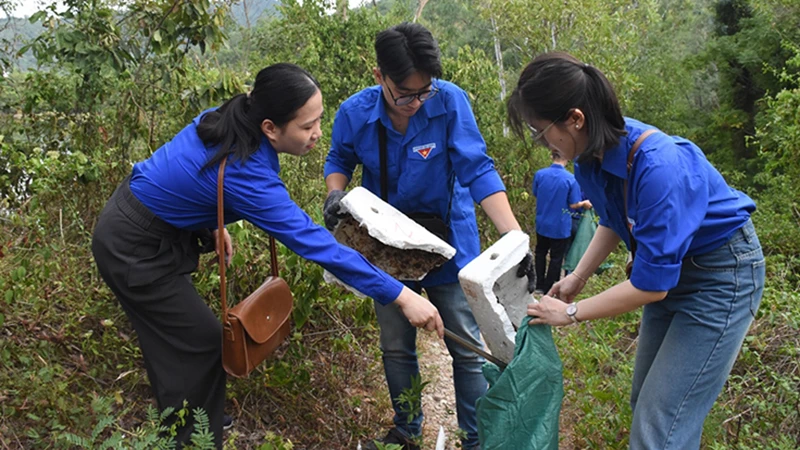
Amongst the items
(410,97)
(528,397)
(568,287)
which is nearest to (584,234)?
(568,287)

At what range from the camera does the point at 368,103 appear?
278 cm

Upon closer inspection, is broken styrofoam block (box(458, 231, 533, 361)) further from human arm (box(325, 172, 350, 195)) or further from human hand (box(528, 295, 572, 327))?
human arm (box(325, 172, 350, 195))

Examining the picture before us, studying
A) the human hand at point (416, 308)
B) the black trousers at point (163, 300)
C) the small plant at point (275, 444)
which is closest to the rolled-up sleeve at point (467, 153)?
the human hand at point (416, 308)

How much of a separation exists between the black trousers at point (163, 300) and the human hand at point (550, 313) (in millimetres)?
1173

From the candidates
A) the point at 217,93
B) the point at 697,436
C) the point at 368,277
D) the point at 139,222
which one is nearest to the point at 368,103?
the point at 368,277

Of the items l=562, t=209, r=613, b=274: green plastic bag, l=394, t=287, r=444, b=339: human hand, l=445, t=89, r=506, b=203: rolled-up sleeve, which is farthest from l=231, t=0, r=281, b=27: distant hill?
l=394, t=287, r=444, b=339: human hand

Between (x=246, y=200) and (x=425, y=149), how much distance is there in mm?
803

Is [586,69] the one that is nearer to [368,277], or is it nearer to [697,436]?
[368,277]

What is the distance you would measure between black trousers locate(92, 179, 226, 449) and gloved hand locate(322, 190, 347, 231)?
53cm

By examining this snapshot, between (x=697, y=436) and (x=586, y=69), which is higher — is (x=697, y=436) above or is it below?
below

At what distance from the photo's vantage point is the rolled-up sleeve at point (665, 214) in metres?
1.76

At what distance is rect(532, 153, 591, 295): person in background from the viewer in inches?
218

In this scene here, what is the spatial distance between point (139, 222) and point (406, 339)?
1.19 m

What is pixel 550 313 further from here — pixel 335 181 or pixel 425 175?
pixel 335 181
